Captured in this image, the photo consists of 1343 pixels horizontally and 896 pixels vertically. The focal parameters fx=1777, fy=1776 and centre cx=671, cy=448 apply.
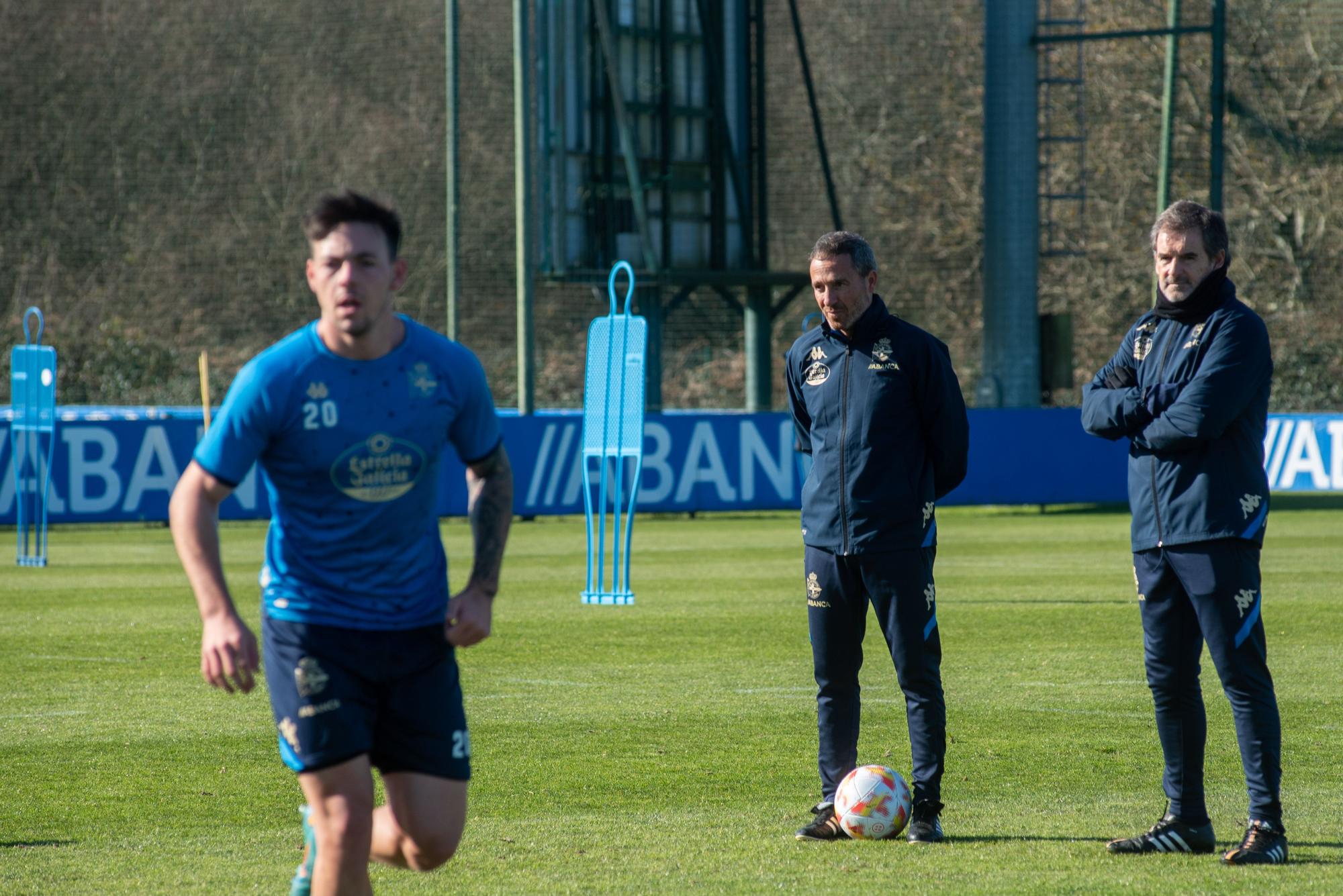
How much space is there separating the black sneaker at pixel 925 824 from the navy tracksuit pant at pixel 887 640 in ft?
0.11

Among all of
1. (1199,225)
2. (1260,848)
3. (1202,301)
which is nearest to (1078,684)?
(1260,848)

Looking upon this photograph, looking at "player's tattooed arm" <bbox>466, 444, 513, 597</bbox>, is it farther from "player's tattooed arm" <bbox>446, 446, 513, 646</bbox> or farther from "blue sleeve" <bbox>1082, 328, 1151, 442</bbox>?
"blue sleeve" <bbox>1082, 328, 1151, 442</bbox>

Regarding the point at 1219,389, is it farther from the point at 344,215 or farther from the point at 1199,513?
the point at 344,215

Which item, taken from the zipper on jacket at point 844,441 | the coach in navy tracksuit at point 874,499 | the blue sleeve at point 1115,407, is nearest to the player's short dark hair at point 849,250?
the coach in navy tracksuit at point 874,499

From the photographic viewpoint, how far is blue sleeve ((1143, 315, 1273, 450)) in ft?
19.0

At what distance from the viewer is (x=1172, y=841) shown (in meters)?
6.10

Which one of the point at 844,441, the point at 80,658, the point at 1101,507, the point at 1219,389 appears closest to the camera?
the point at 1219,389

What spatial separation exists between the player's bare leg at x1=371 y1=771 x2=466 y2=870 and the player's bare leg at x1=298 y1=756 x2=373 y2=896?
0.44ft

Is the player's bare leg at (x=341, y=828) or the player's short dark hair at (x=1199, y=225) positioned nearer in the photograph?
the player's bare leg at (x=341, y=828)

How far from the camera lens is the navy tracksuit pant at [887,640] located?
20.8 feet

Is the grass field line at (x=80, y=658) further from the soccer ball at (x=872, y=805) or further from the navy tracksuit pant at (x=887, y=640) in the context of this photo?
the soccer ball at (x=872, y=805)

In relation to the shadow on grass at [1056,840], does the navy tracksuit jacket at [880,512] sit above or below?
above

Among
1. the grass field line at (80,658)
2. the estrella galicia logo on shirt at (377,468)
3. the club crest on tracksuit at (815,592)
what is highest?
the estrella galicia logo on shirt at (377,468)

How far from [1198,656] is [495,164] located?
38830 mm
